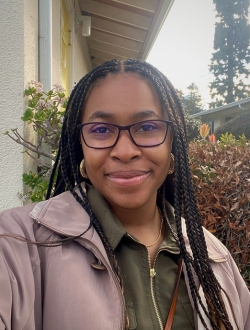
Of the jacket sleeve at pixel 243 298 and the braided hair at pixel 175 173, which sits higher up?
the braided hair at pixel 175 173

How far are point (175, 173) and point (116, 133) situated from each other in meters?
0.37

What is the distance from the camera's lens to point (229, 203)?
8.73 feet

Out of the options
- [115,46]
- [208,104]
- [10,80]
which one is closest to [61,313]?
[10,80]

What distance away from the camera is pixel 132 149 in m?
1.49

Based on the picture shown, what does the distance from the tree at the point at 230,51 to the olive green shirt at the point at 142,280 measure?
4526 cm

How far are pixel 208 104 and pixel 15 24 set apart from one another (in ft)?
151

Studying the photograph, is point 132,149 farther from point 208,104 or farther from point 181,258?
point 208,104

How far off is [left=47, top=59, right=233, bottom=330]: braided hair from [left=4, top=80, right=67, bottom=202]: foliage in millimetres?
1082

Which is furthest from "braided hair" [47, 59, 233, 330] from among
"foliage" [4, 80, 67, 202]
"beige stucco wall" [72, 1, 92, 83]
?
"beige stucco wall" [72, 1, 92, 83]

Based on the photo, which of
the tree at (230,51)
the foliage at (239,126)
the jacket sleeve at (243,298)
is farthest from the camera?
the tree at (230,51)

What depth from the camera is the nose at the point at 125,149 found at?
148cm

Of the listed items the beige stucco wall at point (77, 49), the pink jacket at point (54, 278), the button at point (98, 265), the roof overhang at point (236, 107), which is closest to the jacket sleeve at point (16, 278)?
the pink jacket at point (54, 278)

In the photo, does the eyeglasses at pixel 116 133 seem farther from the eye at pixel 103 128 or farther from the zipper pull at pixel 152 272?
the zipper pull at pixel 152 272

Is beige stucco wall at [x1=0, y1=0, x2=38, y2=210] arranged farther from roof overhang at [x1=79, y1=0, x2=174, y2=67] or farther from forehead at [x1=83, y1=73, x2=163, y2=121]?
roof overhang at [x1=79, y1=0, x2=174, y2=67]
